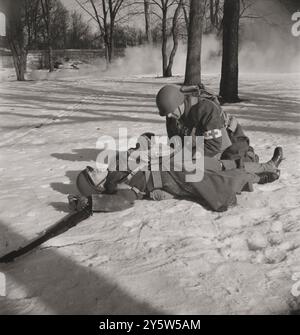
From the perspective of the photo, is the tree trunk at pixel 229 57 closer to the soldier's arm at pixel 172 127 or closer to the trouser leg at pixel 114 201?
the soldier's arm at pixel 172 127

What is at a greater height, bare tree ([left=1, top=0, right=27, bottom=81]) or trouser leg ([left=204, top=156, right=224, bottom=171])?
bare tree ([left=1, top=0, right=27, bottom=81])

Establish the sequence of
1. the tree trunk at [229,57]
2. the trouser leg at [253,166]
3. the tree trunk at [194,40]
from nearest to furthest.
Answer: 1. the trouser leg at [253,166]
2. the tree trunk at [229,57]
3. the tree trunk at [194,40]

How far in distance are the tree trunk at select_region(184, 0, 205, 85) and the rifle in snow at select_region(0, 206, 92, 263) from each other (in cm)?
954

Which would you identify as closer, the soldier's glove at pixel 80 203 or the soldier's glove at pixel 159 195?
the soldier's glove at pixel 80 203

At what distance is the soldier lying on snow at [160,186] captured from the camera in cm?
403

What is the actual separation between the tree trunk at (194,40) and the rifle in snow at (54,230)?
9540 millimetres

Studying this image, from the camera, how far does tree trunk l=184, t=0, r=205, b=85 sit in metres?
12.5

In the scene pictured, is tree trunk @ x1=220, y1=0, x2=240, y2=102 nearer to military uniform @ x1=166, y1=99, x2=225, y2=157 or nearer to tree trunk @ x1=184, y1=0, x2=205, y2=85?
tree trunk @ x1=184, y1=0, x2=205, y2=85

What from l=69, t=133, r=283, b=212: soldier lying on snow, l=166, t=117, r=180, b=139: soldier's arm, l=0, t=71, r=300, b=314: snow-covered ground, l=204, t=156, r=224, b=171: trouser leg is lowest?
l=0, t=71, r=300, b=314: snow-covered ground

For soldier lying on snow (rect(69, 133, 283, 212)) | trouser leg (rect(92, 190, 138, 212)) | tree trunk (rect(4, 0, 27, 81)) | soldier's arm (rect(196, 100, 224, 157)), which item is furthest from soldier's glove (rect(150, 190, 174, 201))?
tree trunk (rect(4, 0, 27, 81))

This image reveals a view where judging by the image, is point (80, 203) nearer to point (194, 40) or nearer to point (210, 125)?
point (210, 125)

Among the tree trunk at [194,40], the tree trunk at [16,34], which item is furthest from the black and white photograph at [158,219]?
the tree trunk at [16,34]

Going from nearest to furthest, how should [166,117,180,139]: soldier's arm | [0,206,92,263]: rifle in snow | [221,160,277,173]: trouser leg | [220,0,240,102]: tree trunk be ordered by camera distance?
[0,206,92,263]: rifle in snow → [221,160,277,173]: trouser leg → [166,117,180,139]: soldier's arm → [220,0,240,102]: tree trunk
